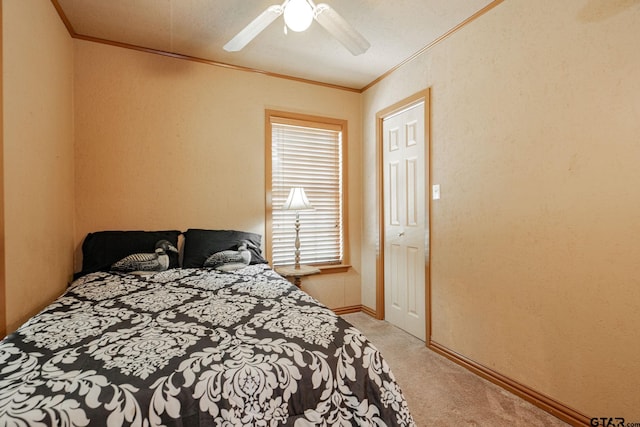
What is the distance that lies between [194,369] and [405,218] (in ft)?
7.96

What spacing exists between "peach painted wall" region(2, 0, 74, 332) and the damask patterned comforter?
44cm

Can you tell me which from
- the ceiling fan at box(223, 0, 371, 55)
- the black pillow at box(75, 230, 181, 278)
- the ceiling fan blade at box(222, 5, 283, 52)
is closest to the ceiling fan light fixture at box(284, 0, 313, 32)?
the ceiling fan at box(223, 0, 371, 55)

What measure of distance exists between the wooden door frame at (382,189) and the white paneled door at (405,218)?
42mm

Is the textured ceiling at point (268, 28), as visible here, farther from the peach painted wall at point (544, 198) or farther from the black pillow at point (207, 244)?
the black pillow at point (207, 244)

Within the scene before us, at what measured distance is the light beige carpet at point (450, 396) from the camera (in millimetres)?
1772

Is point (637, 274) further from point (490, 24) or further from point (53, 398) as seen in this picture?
point (53, 398)

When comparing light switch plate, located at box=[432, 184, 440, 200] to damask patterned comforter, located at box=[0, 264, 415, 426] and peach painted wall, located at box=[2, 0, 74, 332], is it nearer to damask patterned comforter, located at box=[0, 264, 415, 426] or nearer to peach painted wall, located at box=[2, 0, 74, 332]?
damask patterned comforter, located at box=[0, 264, 415, 426]

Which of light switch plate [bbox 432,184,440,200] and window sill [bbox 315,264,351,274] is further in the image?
window sill [bbox 315,264,351,274]

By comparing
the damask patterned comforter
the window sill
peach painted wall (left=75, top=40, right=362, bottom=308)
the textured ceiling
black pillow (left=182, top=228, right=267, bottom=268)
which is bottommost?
the window sill

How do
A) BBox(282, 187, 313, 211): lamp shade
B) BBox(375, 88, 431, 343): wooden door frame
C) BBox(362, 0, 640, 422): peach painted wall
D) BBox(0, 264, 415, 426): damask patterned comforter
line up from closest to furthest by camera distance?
BBox(0, 264, 415, 426): damask patterned comforter
BBox(362, 0, 640, 422): peach painted wall
BBox(375, 88, 431, 343): wooden door frame
BBox(282, 187, 313, 211): lamp shade

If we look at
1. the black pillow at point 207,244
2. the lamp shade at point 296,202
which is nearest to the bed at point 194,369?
the black pillow at point 207,244

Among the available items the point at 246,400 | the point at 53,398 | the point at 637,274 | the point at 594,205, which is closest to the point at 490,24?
the point at 594,205

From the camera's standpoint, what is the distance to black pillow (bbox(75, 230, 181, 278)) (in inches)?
94.2

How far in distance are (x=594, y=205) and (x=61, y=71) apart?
11.5 feet
